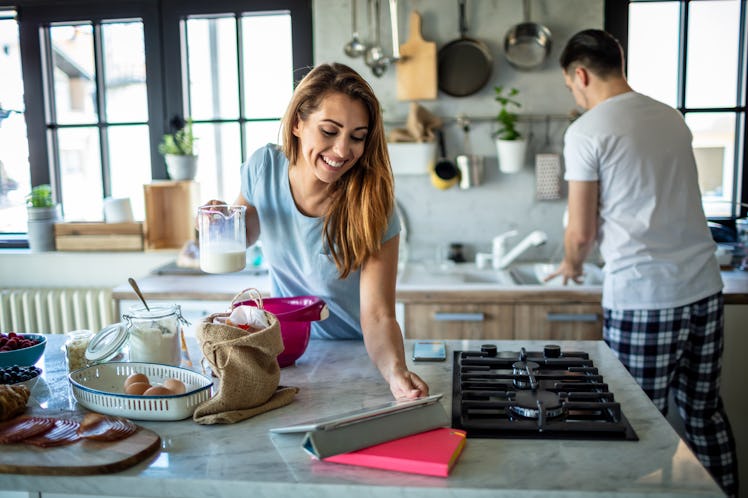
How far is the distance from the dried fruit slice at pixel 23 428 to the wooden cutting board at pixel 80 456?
14mm

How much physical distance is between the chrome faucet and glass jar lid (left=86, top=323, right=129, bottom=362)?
204 centimetres

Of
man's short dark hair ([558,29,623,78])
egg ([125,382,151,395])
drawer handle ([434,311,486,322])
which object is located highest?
man's short dark hair ([558,29,623,78])

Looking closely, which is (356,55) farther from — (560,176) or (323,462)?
(323,462)

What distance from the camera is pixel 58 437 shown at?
52.8 inches

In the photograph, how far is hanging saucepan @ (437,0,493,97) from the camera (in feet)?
11.0

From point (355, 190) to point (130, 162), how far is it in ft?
A: 7.72

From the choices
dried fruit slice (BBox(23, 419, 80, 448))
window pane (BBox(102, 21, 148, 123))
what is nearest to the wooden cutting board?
dried fruit slice (BBox(23, 419, 80, 448))

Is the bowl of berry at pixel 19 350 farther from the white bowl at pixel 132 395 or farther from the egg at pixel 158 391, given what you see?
the egg at pixel 158 391

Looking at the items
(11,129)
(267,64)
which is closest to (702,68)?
(267,64)

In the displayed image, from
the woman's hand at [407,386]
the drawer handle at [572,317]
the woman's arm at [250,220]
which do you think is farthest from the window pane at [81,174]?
the woman's hand at [407,386]

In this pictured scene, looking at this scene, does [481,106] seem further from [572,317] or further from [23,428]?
[23,428]

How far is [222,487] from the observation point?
1.20 meters

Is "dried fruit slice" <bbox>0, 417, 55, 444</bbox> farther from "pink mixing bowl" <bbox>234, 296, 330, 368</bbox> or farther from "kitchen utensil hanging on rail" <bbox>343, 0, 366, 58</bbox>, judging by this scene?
"kitchen utensil hanging on rail" <bbox>343, 0, 366, 58</bbox>

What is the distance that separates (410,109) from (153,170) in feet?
4.49
